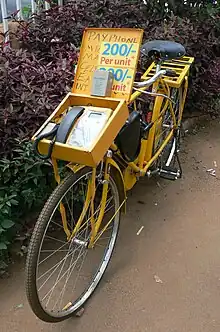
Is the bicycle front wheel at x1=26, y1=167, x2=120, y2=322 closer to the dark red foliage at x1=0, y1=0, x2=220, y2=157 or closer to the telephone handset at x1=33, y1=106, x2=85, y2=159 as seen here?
the telephone handset at x1=33, y1=106, x2=85, y2=159

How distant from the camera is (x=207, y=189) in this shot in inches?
144

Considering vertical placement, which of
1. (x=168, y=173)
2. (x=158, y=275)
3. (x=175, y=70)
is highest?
(x=175, y=70)

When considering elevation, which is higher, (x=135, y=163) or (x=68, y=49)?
(x=68, y=49)

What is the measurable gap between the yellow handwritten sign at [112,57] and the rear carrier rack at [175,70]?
0.86 metres

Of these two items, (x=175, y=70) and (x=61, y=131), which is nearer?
(x=61, y=131)

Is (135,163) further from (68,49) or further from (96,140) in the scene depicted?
(68,49)

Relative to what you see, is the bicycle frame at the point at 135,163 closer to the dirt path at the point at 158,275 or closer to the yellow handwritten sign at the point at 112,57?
the yellow handwritten sign at the point at 112,57

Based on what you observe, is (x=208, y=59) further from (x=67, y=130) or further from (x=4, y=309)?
(x=4, y=309)

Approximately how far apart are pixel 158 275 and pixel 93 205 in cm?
72

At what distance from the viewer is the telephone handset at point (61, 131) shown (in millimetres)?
1908

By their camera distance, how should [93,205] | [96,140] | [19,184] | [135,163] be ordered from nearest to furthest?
[96,140] → [93,205] → [19,184] → [135,163]

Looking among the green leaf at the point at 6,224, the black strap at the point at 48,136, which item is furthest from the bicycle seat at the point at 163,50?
the green leaf at the point at 6,224

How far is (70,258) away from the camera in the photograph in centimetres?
270

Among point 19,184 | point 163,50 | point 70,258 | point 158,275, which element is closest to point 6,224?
point 19,184
